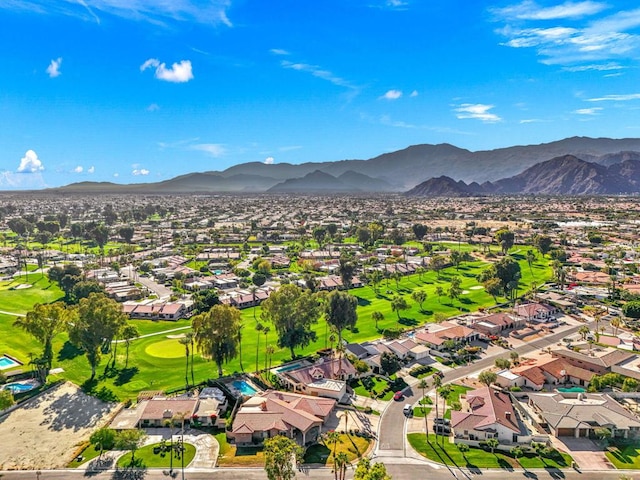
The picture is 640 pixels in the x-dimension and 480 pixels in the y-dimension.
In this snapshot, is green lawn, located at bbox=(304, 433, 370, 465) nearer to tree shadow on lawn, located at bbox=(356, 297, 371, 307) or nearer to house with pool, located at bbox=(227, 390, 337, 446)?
house with pool, located at bbox=(227, 390, 337, 446)

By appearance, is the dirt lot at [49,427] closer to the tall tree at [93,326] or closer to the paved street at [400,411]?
the tall tree at [93,326]

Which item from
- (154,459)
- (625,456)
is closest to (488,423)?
(625,456)

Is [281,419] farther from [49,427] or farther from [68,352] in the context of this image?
[68,352]

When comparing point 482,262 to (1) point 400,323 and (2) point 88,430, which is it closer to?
(1) point 400,323

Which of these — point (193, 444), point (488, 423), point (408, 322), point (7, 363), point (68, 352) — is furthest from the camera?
point (408, 322)

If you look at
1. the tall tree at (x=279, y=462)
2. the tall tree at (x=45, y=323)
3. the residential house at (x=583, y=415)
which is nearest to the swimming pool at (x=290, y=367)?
the tall tree at (x=279, y=462)

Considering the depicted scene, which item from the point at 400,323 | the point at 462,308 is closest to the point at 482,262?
the point at 462,308
